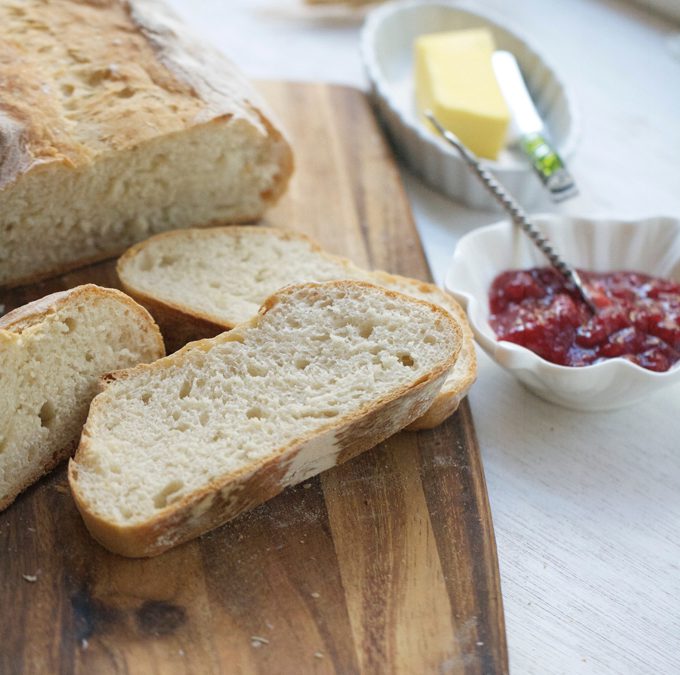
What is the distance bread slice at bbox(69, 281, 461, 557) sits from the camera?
256cm

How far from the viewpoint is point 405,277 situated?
3615 mm

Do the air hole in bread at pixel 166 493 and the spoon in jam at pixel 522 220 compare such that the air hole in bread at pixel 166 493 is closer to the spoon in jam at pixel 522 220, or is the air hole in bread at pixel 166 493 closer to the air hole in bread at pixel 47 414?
the air hole in bread at pixel 47 414

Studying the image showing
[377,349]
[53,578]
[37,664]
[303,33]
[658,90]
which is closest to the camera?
[37,664]

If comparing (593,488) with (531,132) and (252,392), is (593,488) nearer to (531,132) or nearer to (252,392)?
(252,392)

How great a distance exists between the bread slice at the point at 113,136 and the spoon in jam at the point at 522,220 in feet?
2.57

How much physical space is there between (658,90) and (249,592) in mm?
4055

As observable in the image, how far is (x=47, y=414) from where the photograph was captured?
2814 millimetres

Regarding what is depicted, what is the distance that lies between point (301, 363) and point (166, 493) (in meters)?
0.62

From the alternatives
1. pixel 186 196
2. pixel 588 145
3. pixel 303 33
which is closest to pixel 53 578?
pixel 186 196

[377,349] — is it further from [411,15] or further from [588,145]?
[411,15]

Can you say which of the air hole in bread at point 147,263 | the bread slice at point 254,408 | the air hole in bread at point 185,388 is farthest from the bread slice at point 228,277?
the air hole in bread at point 185,388

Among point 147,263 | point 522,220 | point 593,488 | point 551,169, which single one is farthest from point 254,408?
point 551,169

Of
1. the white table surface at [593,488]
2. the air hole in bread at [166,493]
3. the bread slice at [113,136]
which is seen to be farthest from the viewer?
the bread slice at [113,136]

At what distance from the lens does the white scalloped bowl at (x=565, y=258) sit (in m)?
3.15
